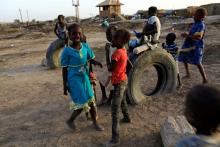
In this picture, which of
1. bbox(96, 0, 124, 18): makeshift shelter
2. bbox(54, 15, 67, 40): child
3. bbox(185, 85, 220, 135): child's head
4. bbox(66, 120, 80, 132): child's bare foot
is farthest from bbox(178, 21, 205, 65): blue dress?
bbox(96, 0, 124, 18): makeshift shelter

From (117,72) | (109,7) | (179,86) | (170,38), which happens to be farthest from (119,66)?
(109,7)

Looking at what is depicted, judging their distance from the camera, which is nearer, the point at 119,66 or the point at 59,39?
the point at 119,66

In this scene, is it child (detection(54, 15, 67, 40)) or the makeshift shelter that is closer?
child (detection(54, 15, 67, 40))

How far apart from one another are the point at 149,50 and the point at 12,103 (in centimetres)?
302

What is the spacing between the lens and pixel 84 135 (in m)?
4.90

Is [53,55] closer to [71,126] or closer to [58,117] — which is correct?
[58,117]

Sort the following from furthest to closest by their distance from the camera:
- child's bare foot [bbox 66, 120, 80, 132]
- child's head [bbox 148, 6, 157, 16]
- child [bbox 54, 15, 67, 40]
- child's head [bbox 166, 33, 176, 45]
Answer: child [bbox 54, 15, 67, 40], child's head [bbox 166, 33, 176, 45], child's head [bbox 148, 6, 157, 16], child's bare foot [bbox 66, 120, 80, 132]

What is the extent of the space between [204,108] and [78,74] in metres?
2.97

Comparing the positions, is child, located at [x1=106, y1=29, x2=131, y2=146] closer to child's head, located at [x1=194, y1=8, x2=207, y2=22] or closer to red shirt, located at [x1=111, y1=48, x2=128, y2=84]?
red shirt, located at [x1=111, y1=48, x2=128, y2=84]

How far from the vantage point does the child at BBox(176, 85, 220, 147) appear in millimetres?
1887

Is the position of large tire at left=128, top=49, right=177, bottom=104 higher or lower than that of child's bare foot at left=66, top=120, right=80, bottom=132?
higher

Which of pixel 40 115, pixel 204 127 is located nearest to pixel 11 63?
pixel 40 115

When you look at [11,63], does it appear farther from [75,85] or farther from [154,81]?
[75,85]

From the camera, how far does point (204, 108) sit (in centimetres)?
189
